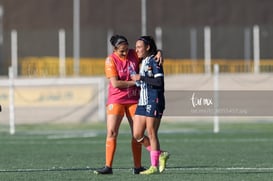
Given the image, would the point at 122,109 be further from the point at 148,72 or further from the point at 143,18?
the point at 143,18

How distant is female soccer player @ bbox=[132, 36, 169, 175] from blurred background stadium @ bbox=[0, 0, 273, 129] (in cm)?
1879

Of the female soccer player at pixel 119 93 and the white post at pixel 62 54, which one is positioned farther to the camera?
the white post at pixel 62 54

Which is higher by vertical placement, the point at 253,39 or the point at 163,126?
the point at 253,39

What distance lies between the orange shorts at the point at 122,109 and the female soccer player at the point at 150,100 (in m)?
0.34

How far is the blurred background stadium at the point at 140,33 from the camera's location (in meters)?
37.7

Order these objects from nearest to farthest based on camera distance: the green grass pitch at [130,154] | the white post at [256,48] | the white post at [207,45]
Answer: the green grass pitch at [130,154] → the white post at [256,48] → the white post at [207,45]

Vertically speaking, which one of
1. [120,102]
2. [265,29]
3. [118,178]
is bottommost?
[118,178]

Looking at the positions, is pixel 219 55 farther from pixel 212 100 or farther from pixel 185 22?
pixel 212 100

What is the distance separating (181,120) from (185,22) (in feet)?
35.4

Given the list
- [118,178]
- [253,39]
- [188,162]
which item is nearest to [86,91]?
[253,39]

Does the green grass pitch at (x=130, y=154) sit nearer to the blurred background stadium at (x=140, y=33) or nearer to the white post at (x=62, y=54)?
the blurred background stadium at (x=140, y=33)

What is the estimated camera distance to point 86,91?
3231cm

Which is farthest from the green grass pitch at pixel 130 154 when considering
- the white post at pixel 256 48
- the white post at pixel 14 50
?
the white post at pixel 14 50

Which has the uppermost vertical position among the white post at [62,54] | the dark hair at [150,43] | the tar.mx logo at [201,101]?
the white post at [62,54]
